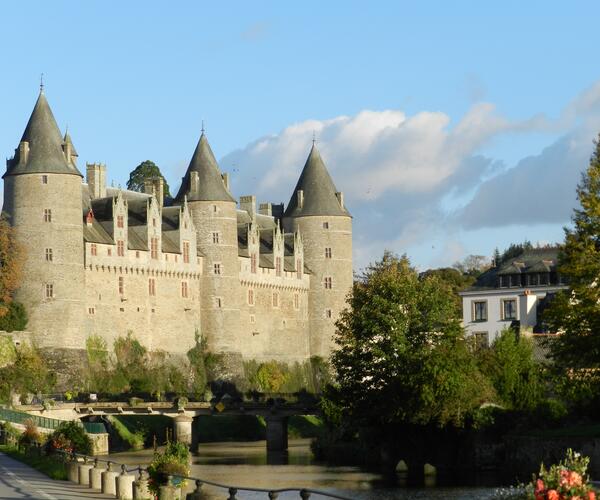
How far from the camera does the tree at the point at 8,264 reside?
72812 mm

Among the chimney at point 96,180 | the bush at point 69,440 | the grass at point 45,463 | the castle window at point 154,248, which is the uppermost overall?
the chimney at point 96,180

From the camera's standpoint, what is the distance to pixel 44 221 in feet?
244

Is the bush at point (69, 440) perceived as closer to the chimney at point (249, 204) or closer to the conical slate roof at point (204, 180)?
the conical slate roof at point (204, 180)

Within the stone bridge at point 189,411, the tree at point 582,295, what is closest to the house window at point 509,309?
the stone bridge at point 189,411

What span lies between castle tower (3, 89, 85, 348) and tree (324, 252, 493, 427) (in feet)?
75.8

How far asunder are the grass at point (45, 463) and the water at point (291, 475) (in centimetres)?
344

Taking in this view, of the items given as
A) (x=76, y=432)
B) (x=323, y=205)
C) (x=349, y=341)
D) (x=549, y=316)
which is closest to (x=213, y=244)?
(x=323, y=205)

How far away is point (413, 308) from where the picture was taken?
175ft

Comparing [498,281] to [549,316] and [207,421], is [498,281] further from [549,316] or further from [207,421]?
[549,316]

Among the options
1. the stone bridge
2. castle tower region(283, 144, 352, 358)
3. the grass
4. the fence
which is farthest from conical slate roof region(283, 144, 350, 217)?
the grass

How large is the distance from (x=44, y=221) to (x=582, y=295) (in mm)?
40207

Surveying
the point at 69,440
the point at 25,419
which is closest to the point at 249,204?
the point at 25,419

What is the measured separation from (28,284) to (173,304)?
36.8 ft

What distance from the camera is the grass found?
34.2 metres
